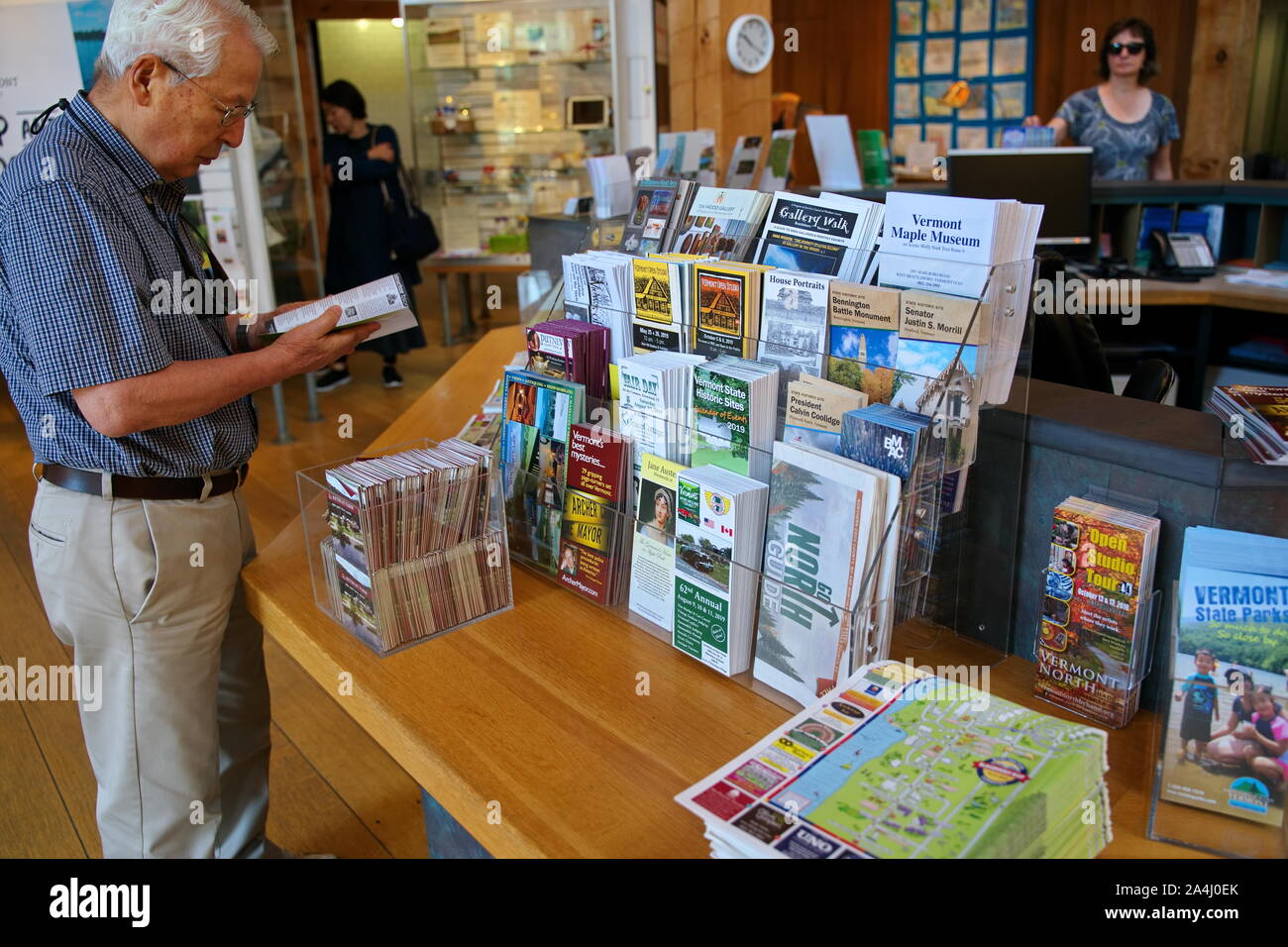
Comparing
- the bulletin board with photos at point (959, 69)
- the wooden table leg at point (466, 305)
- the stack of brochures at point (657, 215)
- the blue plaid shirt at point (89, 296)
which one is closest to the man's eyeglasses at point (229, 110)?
the blue plaid shirt at point (89, 296)

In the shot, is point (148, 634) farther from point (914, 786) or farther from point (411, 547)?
point (914, 786)

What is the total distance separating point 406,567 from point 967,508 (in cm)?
88

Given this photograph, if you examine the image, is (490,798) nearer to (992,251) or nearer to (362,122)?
(992,251)

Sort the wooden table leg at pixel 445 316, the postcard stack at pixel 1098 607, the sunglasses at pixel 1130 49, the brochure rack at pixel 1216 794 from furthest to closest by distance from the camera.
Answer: the wooden table leg at pixel 445 316, the sunglasses at pixel 1130 49, the postcard stack at pixel 1098 607, the brochure rack at pixel 1216 794

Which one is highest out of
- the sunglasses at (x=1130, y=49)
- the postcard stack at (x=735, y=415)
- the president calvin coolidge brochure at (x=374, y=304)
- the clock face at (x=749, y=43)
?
the clock face at (x=749, y=43)

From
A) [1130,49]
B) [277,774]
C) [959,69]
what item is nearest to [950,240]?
[277,774]

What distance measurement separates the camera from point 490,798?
4.05 feet

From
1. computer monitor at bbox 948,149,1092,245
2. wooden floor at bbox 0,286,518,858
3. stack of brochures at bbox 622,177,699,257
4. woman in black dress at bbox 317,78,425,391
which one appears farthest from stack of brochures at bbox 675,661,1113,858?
woman in black dress at bbox 317,78,425,391

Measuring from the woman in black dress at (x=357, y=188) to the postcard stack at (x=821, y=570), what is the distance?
545 cm

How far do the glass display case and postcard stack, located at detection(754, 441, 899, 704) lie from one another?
601cm

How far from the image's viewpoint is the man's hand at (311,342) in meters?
1.66

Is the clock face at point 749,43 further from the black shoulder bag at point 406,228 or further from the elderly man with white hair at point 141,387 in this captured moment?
the elderly man with white hair at point 141,387

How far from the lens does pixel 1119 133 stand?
5.07m
